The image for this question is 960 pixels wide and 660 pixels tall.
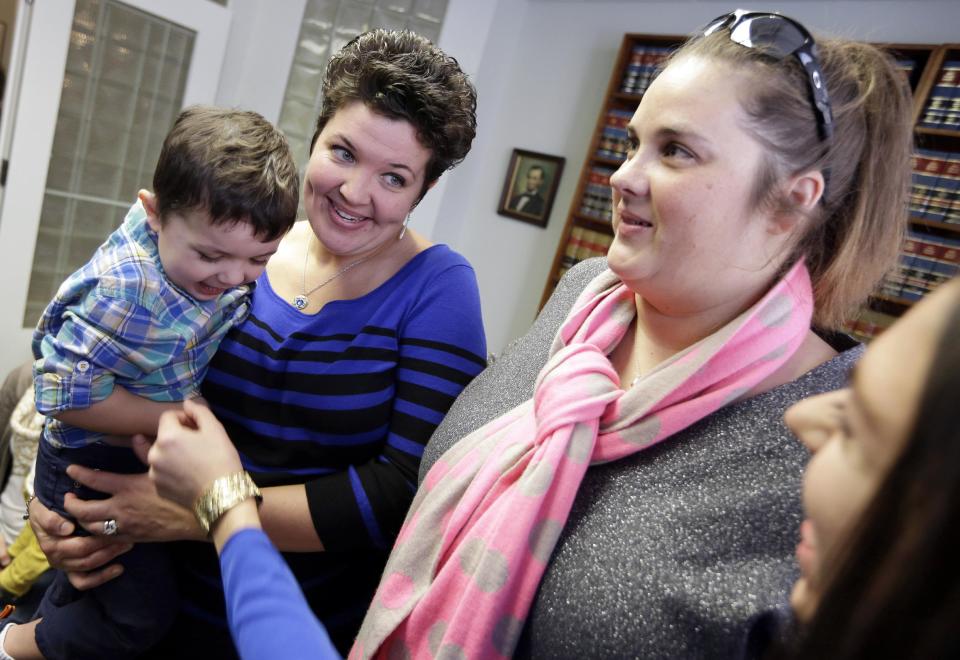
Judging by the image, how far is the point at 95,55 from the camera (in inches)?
113

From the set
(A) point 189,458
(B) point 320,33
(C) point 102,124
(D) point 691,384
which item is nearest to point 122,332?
(A) point 189,458

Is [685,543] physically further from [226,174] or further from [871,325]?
[871,325]

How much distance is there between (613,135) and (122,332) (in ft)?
12.2

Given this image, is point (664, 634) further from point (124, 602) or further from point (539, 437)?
point (124, 602)

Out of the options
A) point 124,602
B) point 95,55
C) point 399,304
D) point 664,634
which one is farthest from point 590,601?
point 95,55

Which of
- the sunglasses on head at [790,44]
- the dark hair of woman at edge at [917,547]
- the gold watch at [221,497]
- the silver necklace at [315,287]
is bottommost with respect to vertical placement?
the gold watch at [221,497]

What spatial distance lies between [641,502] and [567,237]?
373 centimetres

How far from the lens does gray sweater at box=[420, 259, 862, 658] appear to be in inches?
25.9

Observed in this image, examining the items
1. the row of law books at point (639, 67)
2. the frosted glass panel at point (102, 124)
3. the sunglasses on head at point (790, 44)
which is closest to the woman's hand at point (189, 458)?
the sunglasses on head at point (790, 44)

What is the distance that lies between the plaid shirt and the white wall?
335 cm

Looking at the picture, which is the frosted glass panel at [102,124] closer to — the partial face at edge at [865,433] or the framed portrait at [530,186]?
the framed portrait at [530,186]

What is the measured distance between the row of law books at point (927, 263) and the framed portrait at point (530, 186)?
92.2 inches

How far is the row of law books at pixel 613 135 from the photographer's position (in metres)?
4.11

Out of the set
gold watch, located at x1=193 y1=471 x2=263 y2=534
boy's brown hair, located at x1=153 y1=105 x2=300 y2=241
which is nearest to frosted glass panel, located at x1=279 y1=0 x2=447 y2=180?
boy's brown hair, located at x1=153 y1=105 x2=300 y2=241
